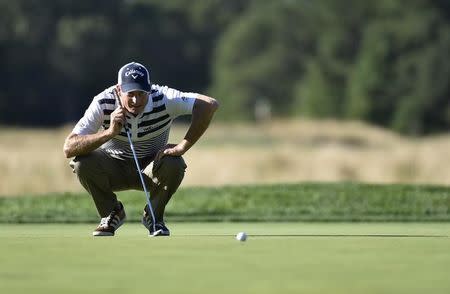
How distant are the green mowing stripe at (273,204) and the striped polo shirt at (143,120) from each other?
2026 mm

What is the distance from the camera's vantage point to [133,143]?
8648 millimetres

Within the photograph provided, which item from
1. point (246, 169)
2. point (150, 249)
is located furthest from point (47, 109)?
point (150, 249)

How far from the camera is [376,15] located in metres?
68.4

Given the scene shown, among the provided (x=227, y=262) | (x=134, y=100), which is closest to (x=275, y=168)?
(x=134, y=100)

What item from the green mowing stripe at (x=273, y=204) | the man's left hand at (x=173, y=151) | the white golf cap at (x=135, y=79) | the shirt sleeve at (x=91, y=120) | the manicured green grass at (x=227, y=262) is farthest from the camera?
the green mowing stripe at (x=273, y=204)

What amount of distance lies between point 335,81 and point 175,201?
53.8 m

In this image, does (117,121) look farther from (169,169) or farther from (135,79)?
(169,169)

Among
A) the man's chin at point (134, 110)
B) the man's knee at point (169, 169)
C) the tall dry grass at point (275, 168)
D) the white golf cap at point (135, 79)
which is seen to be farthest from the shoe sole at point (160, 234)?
the tall dry grass at point (275, 168)

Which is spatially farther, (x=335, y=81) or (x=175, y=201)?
(x=335, y=81)

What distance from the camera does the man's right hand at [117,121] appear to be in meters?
8.12

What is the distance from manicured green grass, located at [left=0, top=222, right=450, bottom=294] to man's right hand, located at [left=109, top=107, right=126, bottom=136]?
0.67 m

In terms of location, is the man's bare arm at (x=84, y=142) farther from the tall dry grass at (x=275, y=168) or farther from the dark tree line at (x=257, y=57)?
the dark tree line at (x=257, y=57)

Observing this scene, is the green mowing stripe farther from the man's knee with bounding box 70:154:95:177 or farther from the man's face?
the man's face

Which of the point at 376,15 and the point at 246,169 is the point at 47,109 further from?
the point at 246,169
